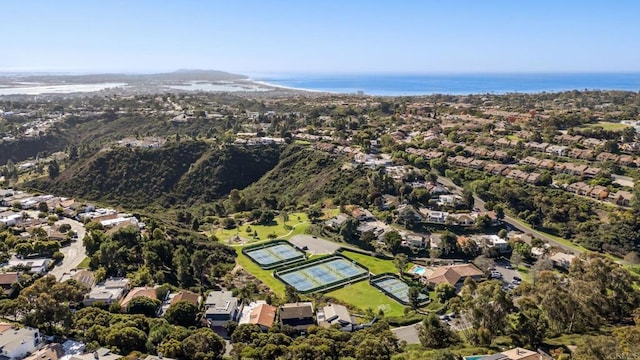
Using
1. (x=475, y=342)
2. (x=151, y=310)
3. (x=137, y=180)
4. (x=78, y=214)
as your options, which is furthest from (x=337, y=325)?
(x=137, y=180)

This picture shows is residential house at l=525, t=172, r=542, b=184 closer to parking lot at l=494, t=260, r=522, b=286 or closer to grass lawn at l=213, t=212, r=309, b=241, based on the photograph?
parking lot at l=494, t=260, r=522, b=286

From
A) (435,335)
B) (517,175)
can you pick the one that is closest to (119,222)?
(435,335)

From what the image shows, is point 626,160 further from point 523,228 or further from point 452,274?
point 452,274

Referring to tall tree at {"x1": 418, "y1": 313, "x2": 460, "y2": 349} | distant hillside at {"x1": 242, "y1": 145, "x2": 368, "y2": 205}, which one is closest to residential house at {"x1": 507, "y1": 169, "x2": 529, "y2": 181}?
distant hillside at {"x1": 242, "y1": 145, "x2": 368, "y2": 205}

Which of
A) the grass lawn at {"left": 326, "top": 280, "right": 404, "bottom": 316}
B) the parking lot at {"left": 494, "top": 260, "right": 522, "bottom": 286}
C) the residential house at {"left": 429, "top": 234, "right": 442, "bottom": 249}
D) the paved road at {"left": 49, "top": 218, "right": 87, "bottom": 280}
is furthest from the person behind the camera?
the residential house at {"left": 429, "top": 234, "right": 442, "bottom": 249}

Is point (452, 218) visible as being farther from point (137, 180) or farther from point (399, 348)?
point (137, 180)

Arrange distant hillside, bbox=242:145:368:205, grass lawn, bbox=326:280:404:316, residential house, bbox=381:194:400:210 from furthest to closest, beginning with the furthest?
distant hillside, bbox=242:145:368:205, residential house, bbox=381:194:400:210, grass lawn, bbox=326:280:404:316
